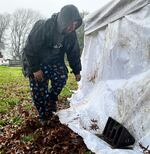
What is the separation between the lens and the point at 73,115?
6.37 metres

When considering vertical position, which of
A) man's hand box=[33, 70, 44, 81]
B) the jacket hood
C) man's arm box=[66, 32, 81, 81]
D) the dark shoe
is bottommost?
the dark shoe

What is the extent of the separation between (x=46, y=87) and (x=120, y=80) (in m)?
1.10

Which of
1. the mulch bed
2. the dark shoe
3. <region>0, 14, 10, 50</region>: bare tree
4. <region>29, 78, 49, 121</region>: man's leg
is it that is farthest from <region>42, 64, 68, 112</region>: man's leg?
<region>0, 14, 10, 50</region>: bare tree

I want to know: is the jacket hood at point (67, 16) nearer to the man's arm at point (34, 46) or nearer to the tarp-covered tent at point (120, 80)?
the man's arm at point (34, 46)

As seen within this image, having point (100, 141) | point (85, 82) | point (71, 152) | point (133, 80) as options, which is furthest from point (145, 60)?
point (85, 82)

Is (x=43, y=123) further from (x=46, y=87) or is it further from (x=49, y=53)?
(x=49, y=53)

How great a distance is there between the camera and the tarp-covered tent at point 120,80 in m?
4.96

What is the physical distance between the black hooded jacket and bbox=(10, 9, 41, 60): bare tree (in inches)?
2659

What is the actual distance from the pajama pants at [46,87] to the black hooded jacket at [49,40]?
0.11 m

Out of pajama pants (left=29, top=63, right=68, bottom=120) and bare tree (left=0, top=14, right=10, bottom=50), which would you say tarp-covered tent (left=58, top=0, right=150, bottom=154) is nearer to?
pajama pants (left=29, top=63, right=68, bottom=120)

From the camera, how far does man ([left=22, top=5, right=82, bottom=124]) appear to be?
5695 mm

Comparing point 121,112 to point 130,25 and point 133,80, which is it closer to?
Result: point 133,80

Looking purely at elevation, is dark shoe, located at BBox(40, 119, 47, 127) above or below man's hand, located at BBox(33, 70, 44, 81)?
below

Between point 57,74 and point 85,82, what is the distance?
5.95 feet
